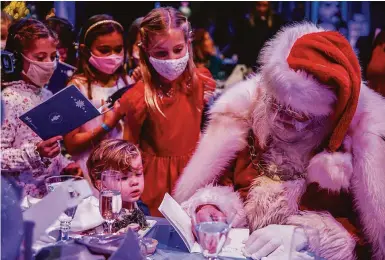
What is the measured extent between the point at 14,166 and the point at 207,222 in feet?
3.71

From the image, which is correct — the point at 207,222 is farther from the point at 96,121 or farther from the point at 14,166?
the point at 96,121

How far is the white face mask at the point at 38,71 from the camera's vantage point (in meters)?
2.30

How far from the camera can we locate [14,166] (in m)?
2.04

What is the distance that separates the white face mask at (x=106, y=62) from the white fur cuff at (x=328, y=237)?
1508 millimetres

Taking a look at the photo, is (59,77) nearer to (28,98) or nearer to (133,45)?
(133,45)

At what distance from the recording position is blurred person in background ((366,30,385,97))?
3.25 meters

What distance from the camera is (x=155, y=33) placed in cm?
232

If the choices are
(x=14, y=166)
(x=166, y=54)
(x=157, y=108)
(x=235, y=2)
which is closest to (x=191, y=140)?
(x=157, y=108)

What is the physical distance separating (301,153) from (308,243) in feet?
1.20

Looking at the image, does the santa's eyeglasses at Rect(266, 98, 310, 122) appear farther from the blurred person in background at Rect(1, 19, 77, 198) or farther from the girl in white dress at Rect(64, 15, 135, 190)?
the girl in white dress at Rect(64, 15, 135, 190)

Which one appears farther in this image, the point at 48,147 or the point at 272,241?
the point at 48,147

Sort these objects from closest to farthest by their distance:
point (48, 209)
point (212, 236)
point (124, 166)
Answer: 1. point (48, 209)
2. point (212, 236)
3. point (124, 166)

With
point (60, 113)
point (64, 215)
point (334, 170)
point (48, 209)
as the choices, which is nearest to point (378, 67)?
point (334, 170)

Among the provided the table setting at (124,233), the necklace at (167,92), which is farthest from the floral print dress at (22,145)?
the necklace at (167,92)
